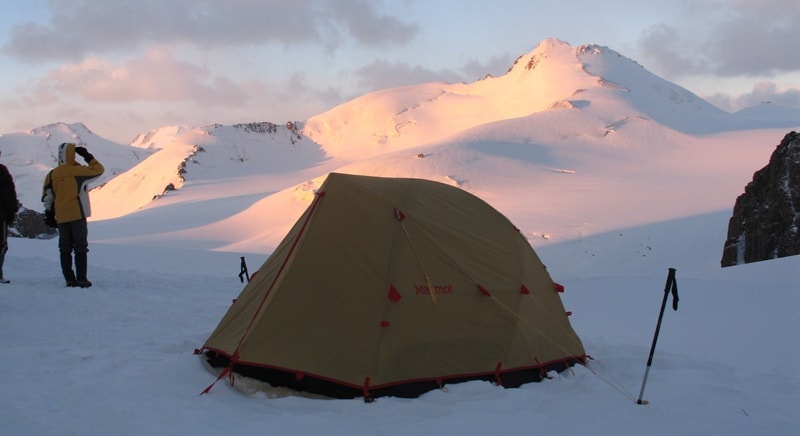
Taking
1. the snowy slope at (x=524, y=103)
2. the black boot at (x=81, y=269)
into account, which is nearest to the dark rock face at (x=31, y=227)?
the black boot at (x=81, y=269)

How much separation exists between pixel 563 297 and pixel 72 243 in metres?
8.01

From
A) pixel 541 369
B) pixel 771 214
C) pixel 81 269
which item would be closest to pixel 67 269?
pixel 81 269

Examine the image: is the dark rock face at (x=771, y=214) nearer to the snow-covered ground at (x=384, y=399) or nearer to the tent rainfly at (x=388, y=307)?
the snow-covered ground at (x=384, y=399)

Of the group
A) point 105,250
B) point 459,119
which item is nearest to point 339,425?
point 105,250

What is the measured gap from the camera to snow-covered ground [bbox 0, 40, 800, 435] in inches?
188

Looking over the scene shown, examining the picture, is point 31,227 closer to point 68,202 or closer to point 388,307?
point 68,202

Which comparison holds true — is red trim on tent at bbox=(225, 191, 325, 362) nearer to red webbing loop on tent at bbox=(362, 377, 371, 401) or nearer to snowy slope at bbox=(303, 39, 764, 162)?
red webbing loop on tent at bbox=(362, 377, 371, 401)

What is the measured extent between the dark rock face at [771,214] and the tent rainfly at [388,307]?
11055mm

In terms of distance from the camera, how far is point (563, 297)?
Result: 1135 centimetres

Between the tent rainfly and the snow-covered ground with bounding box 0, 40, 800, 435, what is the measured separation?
243 mm

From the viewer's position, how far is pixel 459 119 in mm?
68938

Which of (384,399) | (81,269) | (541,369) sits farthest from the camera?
(81,269)

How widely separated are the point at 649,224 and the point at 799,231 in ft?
36.9

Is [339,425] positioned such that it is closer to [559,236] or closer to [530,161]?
[559,236]
